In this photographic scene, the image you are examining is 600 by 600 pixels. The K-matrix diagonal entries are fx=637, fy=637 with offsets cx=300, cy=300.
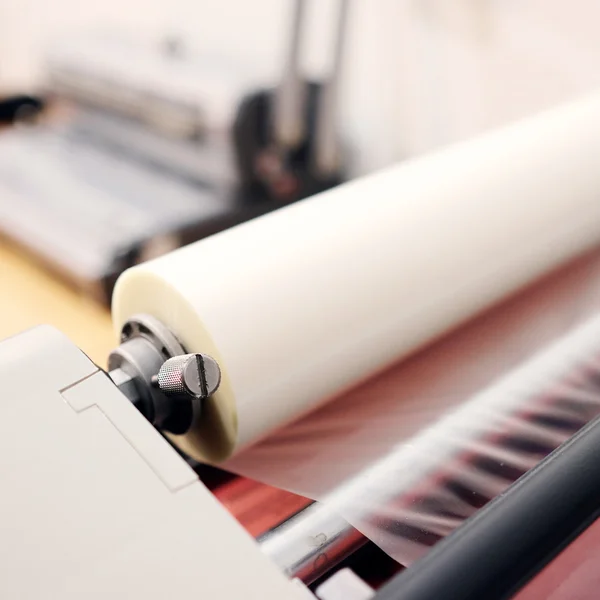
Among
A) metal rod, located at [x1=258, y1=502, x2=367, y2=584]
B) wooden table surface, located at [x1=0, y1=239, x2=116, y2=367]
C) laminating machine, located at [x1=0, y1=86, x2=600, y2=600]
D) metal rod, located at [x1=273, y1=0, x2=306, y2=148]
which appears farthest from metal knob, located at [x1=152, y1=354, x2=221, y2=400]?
metal rod, located at [x1=273, y1=0, x2=306, y2=148]

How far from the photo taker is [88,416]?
0.33m

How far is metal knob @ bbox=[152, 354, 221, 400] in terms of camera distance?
0.36m

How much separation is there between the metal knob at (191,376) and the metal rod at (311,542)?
4.4 inches

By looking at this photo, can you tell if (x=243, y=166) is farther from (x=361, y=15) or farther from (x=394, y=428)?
(x=394, y=428)

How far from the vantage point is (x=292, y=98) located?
3.29 ft

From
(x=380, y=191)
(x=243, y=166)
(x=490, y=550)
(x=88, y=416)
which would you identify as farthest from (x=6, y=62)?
(x=490, y=550)

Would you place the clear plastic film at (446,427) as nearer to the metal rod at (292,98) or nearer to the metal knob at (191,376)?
the metal knob at (191,376)

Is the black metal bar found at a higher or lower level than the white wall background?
lower

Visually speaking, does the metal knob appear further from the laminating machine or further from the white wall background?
the white wall background

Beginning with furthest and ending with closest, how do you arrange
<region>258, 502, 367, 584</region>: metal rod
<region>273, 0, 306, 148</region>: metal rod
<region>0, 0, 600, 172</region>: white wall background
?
Answer: <region>273, 0, 306, 148</region>: metal rod, <region>0, 0, 600, 172</region>: white wall background, <region>258, 502, 367, 584</region>: metal rod

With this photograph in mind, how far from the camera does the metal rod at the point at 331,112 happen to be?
98 centimetres

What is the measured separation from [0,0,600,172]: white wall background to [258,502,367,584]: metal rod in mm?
712

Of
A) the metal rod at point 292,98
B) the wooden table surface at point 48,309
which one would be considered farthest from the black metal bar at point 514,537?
the metal rod at point 292,98

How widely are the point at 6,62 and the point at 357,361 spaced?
175cm
